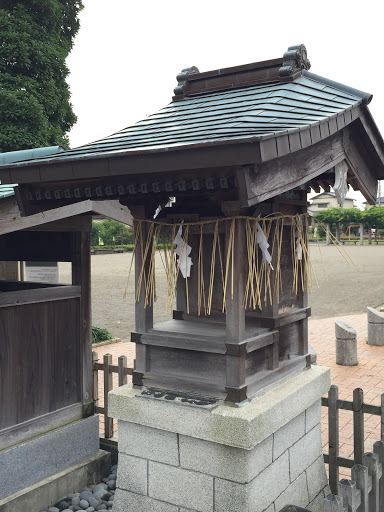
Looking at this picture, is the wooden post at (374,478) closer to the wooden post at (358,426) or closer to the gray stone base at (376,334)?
the wooden post at (358,426)

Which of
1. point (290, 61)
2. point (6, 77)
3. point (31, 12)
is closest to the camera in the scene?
point (290, 61)

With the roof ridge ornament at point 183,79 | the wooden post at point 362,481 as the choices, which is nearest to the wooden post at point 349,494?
the wooden post at point 362,481

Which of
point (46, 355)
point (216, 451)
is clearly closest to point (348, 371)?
point (46, 355)

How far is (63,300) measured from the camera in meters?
5.05

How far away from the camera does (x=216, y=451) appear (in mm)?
3289

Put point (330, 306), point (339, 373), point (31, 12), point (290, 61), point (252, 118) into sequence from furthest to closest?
point (330, 306) < point (31, 12) < point (339, 373) < point (290, 61) < point (252, 118)

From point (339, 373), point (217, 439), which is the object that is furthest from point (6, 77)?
point (217, 439)

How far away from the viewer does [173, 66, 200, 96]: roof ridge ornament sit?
14.5 feet

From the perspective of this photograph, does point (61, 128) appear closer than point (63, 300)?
No

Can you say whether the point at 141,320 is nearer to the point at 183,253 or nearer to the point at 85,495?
the point at 183,253

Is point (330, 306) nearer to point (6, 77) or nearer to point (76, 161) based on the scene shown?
point (6, 77)

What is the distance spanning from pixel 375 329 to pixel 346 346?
6.75ft

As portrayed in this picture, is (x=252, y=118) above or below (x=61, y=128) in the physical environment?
below

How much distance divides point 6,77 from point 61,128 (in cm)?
183
